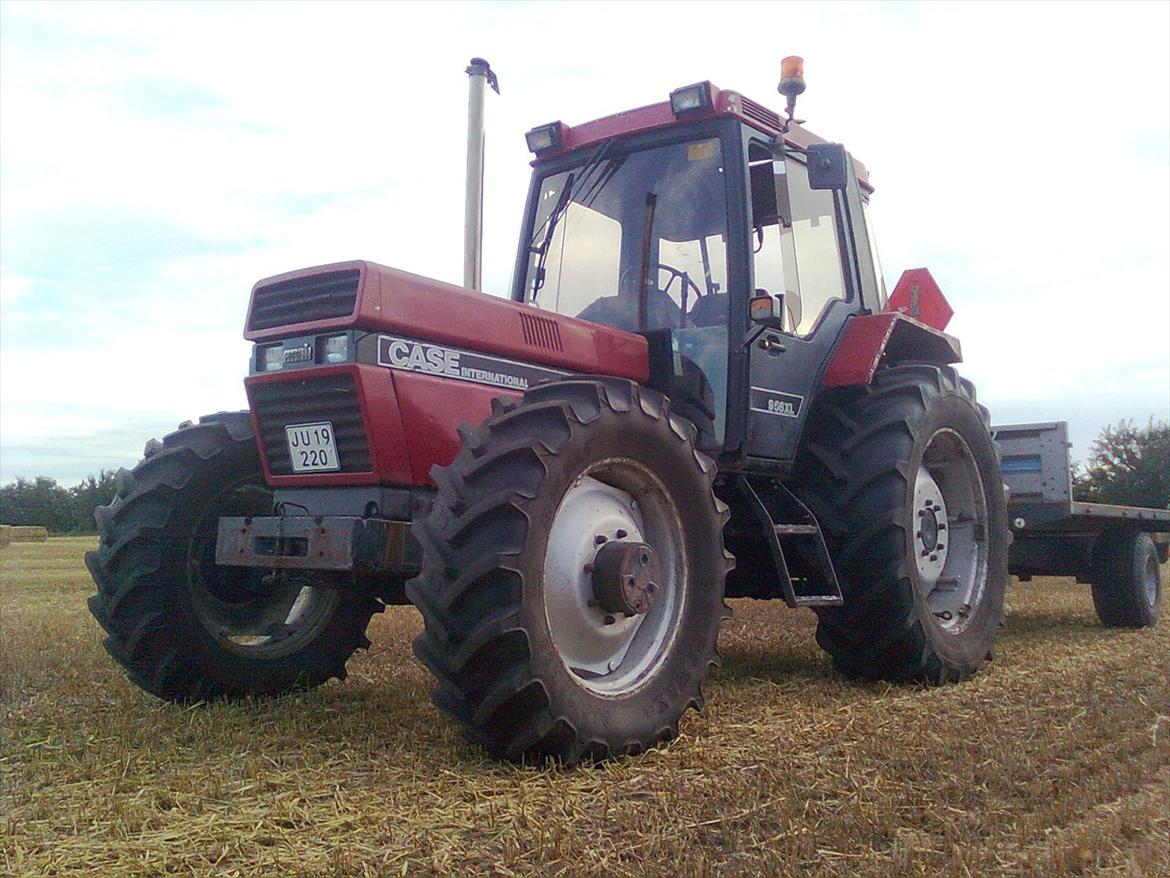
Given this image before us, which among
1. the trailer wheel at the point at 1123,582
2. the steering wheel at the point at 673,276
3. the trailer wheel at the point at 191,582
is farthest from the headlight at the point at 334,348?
the trailer wheel at the point at 1123,582

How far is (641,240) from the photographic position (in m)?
5.37

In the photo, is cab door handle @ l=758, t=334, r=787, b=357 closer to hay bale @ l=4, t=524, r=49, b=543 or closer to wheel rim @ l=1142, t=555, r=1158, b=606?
wheel rim @ l=1142, t=555, r=1158, b=606

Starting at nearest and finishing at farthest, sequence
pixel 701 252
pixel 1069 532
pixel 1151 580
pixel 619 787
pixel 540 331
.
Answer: pixel 619 787 → pixel 540 331 → pixel 701 252 → pixel 1069 532 → pixel 1151 580

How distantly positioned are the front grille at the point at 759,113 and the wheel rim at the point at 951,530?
1.86 meters

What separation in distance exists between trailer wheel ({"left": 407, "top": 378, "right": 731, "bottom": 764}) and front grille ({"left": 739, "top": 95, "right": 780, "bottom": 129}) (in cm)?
194

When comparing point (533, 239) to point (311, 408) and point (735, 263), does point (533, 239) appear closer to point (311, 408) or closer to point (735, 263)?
point (735, 263)

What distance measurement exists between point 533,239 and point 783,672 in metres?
2.63

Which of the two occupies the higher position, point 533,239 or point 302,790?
point 533,239

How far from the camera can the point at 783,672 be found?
226 inches

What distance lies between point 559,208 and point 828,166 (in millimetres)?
1369

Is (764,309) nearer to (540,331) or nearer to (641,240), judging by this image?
(641,240)

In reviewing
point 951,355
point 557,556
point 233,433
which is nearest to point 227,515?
point 233,433

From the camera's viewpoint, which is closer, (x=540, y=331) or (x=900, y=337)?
(x=540, y=331)

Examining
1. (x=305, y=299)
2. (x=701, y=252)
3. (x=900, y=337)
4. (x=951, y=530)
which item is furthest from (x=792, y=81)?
(x=305, y=299)
